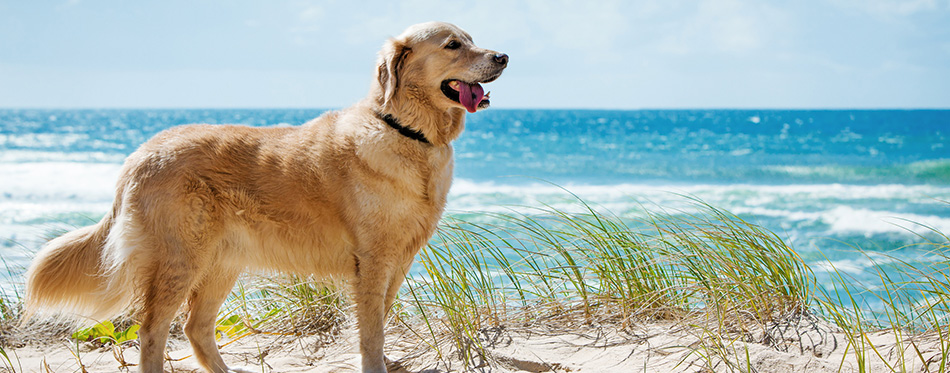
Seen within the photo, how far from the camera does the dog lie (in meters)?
2.93

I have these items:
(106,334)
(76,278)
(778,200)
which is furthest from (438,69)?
(778,200)

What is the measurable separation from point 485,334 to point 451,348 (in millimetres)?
243

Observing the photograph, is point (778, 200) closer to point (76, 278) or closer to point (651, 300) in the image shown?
point (651, 300)

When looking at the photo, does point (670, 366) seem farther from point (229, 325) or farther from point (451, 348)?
point (229, 325)

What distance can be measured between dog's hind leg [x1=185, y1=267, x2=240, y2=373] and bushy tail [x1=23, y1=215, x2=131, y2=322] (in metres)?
0.37

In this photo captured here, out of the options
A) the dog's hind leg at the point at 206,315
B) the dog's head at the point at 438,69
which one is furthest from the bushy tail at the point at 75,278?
the dog's head at the point at 438,69

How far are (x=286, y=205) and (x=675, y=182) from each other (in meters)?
18.6

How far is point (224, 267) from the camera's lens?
10.6 feet

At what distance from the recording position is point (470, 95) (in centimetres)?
300

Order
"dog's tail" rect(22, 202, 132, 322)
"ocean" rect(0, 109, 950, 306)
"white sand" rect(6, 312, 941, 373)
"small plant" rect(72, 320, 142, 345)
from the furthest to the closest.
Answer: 1. "ocean" rect(0, 109, 950, 306)
2. "small plant" rect(72, 320, 142, 345)
3. "dog's tail" rect(22, 202, 132, 322)
4. "white sand" rect(6, 312, 941, 373)

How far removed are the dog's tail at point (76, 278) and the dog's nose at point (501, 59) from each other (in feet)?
6.15

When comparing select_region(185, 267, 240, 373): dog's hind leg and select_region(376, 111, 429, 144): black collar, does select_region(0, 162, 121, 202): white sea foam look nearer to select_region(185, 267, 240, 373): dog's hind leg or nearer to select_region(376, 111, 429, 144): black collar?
select_region(185, 267, 240, 373): dog's hind leg

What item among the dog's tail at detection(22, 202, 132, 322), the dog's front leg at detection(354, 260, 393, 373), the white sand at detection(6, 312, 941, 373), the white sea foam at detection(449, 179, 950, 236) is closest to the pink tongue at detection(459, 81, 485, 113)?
the dog's front leg at detection(354, 260, 393, 373)

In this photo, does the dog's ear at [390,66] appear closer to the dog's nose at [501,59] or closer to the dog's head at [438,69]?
the dog's head at [438,69]
